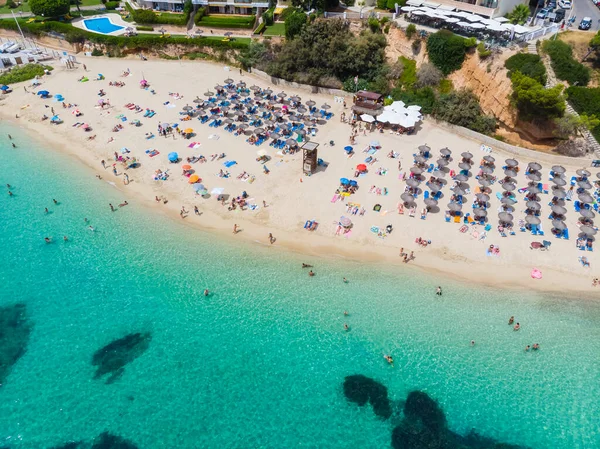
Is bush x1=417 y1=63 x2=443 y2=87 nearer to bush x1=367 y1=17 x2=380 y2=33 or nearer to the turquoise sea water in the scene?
bush x1=367 y1=17 x2=380 y2=33

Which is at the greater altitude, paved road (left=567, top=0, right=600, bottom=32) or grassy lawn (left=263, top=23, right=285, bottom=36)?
paved road (left=567, top=0, right=600, bottom=32)

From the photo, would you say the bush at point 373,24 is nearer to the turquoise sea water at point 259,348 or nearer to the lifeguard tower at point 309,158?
the lifeguard tower at point 309,158

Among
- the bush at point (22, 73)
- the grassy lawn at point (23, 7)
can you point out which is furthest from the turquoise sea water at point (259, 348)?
the grassy lawn at point (23, 7)

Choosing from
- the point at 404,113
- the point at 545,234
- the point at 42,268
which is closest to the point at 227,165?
the point at 42,268

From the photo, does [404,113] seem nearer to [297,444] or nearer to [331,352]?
[331,352]

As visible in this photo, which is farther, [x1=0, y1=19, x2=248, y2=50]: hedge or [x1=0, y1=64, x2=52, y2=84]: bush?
[x1=0, y1=19, x2=248, y2=50]: hedge

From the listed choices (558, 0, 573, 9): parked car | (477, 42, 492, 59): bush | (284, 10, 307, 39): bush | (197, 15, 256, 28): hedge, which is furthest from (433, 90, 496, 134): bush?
(197, 15, 256, 28): hedge
